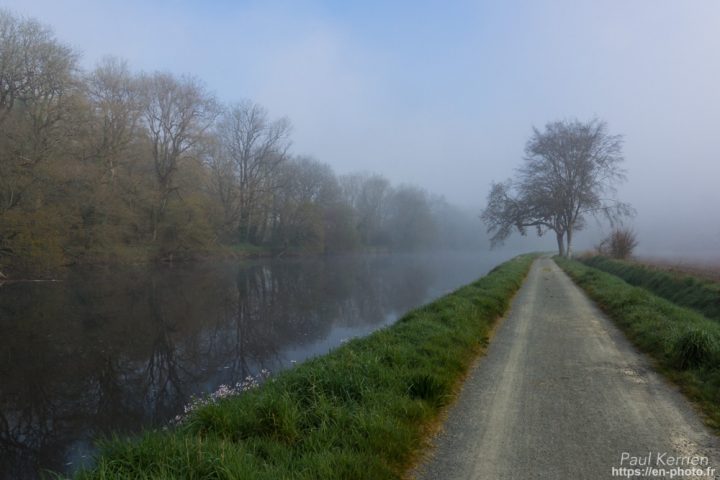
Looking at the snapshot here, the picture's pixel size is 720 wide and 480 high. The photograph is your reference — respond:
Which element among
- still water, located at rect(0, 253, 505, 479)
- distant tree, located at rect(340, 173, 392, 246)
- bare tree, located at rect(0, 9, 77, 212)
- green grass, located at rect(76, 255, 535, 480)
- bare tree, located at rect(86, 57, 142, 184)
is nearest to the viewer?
green grass, located at rect(76, 255, 535, 480)

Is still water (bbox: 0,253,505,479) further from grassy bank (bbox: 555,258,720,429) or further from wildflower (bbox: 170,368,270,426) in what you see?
grassy bank (bbox: 555,258,720,429)

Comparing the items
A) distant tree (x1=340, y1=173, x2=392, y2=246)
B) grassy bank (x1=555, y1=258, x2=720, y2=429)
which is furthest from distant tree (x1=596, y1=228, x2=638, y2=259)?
distant tree (x1=340, y1=173, x2=392, y2=246)

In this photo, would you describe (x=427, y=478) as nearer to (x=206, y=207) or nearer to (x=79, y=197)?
(x=79, y=197)

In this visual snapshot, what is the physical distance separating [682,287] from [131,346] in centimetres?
1612

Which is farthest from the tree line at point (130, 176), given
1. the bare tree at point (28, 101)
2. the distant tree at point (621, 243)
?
the distant tree at point (621, 243)

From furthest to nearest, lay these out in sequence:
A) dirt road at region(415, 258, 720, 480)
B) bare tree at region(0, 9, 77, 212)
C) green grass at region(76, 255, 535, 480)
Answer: bare tree at region(0, 9, 77, 212) → dirt road at region(415, 258, 720, 480) → green grass at region(76, 255, 535, 480)

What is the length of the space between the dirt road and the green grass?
326mm

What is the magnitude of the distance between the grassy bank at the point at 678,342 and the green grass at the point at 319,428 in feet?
9.06

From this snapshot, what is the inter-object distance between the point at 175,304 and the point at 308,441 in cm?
1612

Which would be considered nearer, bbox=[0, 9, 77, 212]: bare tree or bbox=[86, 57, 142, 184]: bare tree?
Result: bbox=[0, 9, 77, 212]: bare tree

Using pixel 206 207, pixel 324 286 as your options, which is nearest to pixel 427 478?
pixel 324 286

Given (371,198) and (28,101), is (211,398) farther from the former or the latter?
(371,198)

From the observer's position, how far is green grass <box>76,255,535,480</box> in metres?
3.46

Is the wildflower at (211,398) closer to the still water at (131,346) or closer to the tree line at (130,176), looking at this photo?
the still water at (131,346)
